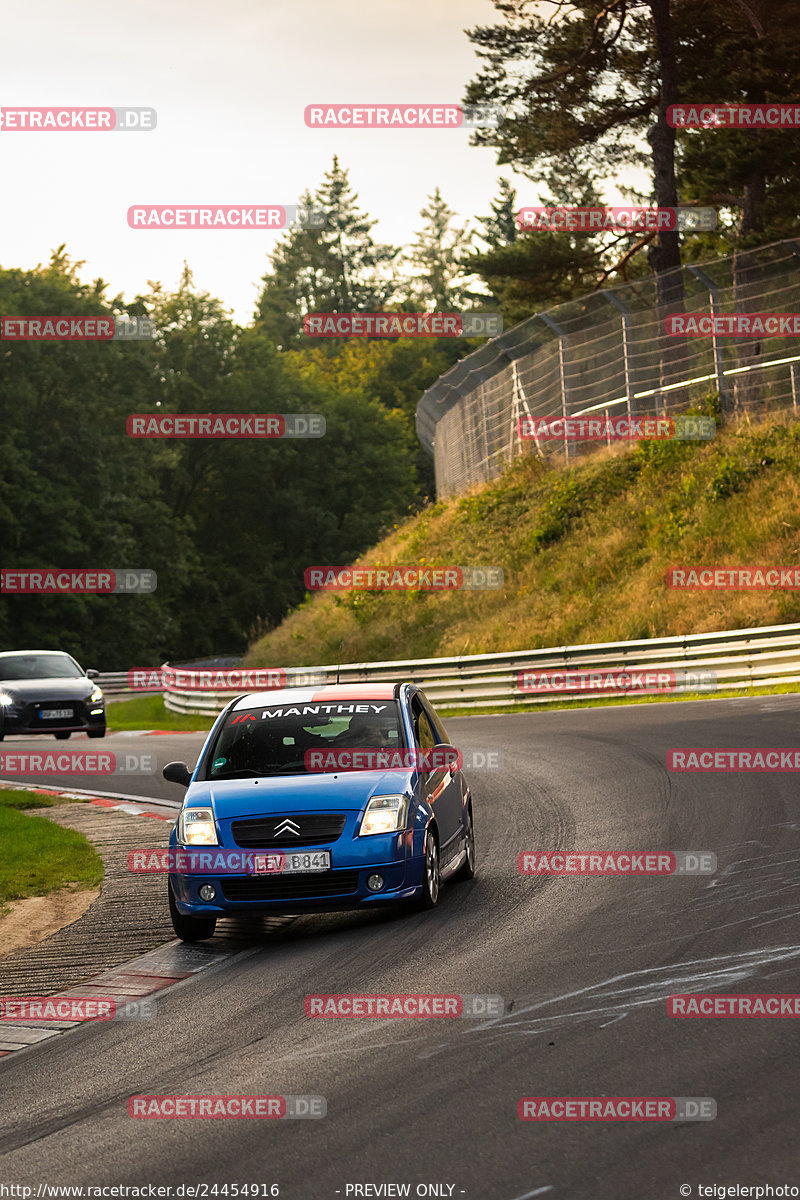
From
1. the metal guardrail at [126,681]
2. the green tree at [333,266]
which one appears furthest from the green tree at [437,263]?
the metal guardrail at [126,681]

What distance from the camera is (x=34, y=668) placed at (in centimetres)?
2538

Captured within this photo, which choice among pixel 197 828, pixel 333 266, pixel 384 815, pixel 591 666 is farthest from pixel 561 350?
pixel 333 266

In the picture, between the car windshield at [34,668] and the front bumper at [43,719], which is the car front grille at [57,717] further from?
the car windshield at [34,668]

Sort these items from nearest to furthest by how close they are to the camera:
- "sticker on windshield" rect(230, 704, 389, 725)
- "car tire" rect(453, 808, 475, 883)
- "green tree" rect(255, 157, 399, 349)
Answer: "sticker on windshield" rect(230, 704, 389, 725)
"car tire" rect(453, 808, 475, 883)
"green tree" rect(255, 157, 399, 349)

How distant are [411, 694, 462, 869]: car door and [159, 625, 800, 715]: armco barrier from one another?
12699 mm

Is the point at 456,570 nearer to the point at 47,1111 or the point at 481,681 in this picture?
the point at 481,681

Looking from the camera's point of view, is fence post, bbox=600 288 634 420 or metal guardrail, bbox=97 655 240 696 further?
metal guardrail, bbox=97 655 240 696

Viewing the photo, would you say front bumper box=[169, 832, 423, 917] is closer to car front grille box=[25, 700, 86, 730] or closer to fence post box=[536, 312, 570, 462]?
car front grille box=[25, 700, 86, 730]

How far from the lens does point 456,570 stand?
114 feet

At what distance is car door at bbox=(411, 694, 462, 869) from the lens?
941 cm

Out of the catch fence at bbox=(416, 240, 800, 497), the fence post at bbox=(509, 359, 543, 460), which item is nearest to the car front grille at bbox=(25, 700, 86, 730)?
the catch fence at bbox=(416, 240, 800, 497)

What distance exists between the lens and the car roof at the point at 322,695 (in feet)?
33.1

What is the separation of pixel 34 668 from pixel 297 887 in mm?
17772

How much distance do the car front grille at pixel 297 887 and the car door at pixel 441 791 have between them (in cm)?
87
